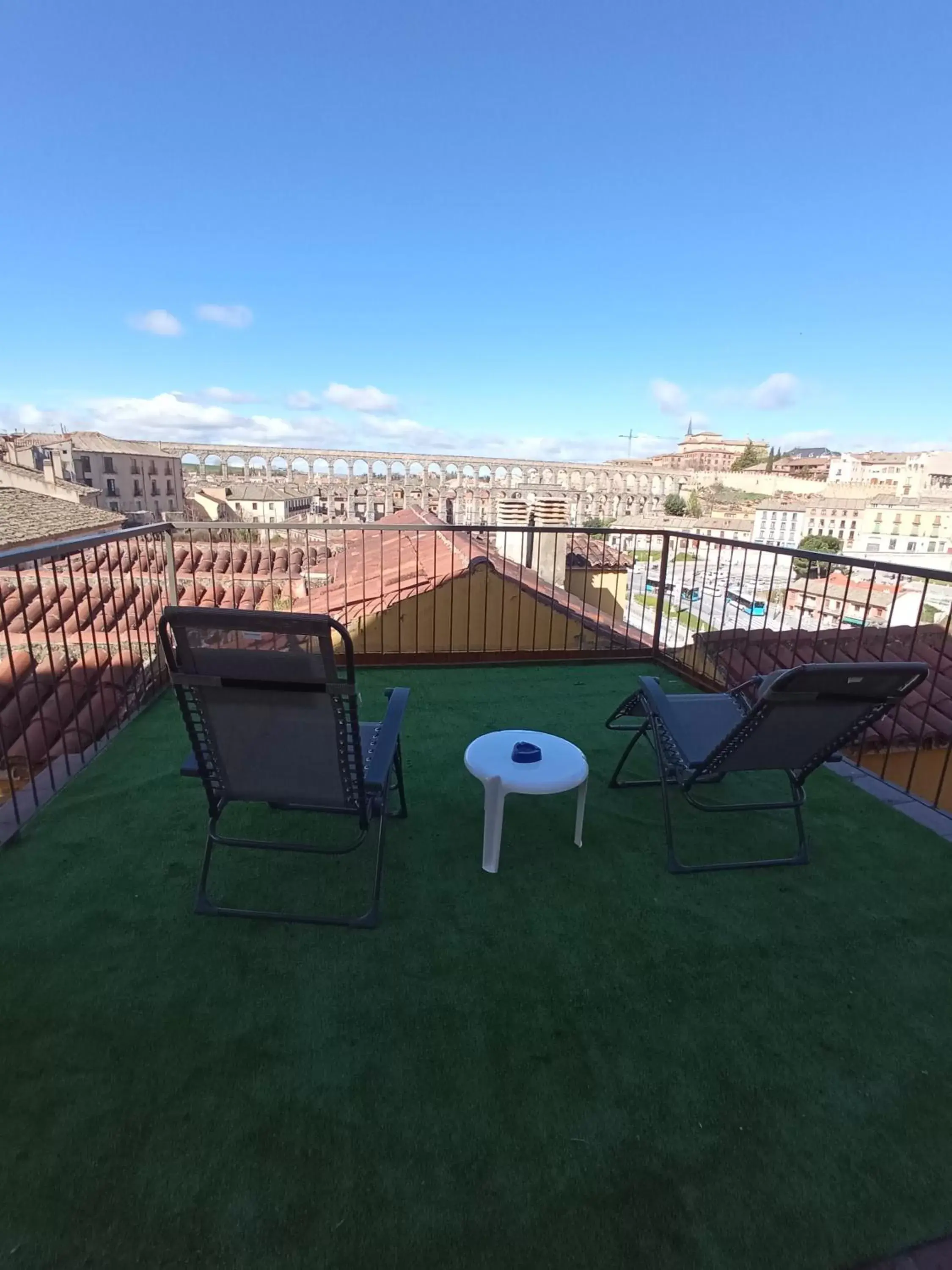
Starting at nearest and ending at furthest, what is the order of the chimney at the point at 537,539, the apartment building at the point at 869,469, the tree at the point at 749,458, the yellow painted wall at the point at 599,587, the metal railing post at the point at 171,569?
the metal railing post at the point at 171,569 → the chimney at the point at 537,539 → the yellow painted wall at the point at 599,587 → the apartment building at the point at 869,469 → the tree at the point at 749,458

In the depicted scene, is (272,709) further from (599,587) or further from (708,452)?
(708,452)

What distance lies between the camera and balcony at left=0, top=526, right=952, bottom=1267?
43.9 inches

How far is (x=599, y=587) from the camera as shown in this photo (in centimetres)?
1034

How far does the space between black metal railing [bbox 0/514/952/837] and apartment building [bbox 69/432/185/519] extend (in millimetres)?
39425

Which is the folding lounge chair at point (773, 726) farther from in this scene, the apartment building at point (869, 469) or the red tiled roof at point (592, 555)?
the apartment building at point (869, 469)

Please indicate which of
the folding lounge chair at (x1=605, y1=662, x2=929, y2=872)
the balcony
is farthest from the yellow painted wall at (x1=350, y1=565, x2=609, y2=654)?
the balcony

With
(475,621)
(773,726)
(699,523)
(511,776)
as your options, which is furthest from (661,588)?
(699,523)

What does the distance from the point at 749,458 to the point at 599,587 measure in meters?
108

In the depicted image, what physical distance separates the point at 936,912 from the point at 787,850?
1.60 feet

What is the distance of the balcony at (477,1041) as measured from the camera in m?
1.12

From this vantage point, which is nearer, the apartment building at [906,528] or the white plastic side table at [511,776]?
the white plastic side table at [511,776]

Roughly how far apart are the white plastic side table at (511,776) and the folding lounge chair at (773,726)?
13.6 inches

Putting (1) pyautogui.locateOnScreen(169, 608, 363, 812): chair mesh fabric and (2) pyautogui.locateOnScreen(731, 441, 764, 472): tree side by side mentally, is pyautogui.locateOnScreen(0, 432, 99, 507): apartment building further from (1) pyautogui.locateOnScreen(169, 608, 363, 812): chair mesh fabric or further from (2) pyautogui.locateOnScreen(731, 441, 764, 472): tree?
(2) pyautogui.locateOnScreen(731, 441, 764, 472): tree

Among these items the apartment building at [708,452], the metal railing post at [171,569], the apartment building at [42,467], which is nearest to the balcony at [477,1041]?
the metal railing post at [171,569]
